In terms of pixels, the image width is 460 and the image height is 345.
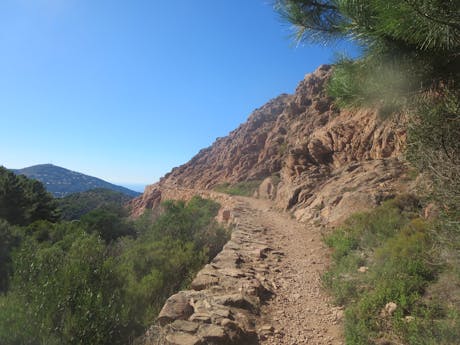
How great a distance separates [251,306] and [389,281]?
2.15 metres

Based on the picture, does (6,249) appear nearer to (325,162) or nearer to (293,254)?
(293,254)

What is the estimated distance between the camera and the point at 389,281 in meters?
4.06

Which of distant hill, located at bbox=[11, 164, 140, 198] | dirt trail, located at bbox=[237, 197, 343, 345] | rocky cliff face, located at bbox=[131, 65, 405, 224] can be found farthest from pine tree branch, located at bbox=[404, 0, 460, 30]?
distant hill, located at bbox=[11, 164, 140, 198]

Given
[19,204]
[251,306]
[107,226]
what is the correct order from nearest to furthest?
[251,306]
[107,226]
[19,204]

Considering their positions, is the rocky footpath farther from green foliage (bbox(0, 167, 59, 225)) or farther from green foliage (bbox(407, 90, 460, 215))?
green foliage (bbox(0, 167, 59, 225))

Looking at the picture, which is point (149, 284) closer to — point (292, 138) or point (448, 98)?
point (448, 98)

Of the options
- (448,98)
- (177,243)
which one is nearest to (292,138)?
(177,243)

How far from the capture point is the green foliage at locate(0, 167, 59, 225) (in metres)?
22.1

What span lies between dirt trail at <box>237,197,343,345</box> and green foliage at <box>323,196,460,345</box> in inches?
12.8

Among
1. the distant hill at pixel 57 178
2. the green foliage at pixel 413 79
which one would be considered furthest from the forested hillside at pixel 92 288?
the distant hill at pixel 57 178

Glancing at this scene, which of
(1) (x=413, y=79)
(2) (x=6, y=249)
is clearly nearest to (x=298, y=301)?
(1) (x=413, y=79)

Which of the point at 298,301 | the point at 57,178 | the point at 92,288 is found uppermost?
the point at 57,178

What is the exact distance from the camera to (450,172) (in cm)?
378

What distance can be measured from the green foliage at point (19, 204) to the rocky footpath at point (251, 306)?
23.4m
